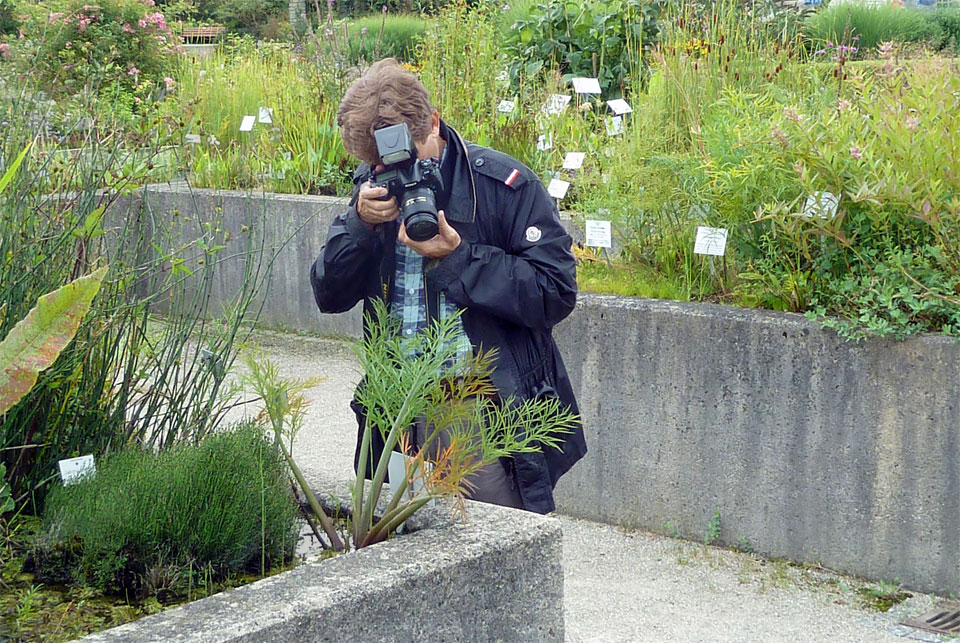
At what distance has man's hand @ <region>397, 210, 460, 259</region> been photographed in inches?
109

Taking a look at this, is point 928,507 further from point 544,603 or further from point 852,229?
point 544,603

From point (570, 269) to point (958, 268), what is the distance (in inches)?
64.0

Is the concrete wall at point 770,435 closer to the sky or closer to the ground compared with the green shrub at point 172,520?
closer to the ground

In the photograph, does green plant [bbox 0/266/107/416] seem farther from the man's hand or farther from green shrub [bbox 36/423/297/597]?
the man's hand

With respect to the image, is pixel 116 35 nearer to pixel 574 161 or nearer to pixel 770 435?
pixel 574 161

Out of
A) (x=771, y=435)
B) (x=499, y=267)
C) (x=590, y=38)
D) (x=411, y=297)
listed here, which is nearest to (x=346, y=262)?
(x=411, y=297)

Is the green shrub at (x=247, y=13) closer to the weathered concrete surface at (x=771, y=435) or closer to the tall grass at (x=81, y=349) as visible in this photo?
the weathered concrete surface at (x=771, y=435)

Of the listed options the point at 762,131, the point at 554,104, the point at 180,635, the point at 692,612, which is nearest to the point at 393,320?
the point at 180,635

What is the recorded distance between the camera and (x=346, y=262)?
2.96m

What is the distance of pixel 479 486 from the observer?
291cm

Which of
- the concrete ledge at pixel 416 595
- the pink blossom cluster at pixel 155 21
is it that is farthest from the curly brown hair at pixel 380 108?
the pink blossom cluster at pixel 155 21

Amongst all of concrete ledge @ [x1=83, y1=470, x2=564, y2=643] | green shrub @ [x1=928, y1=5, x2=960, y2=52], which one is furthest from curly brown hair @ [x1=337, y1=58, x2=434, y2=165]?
green shrub @ [x1=928, y1=5, x2=960, y2=52]

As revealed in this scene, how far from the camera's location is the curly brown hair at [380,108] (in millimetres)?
2744

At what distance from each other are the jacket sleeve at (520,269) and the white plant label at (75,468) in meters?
0.93
